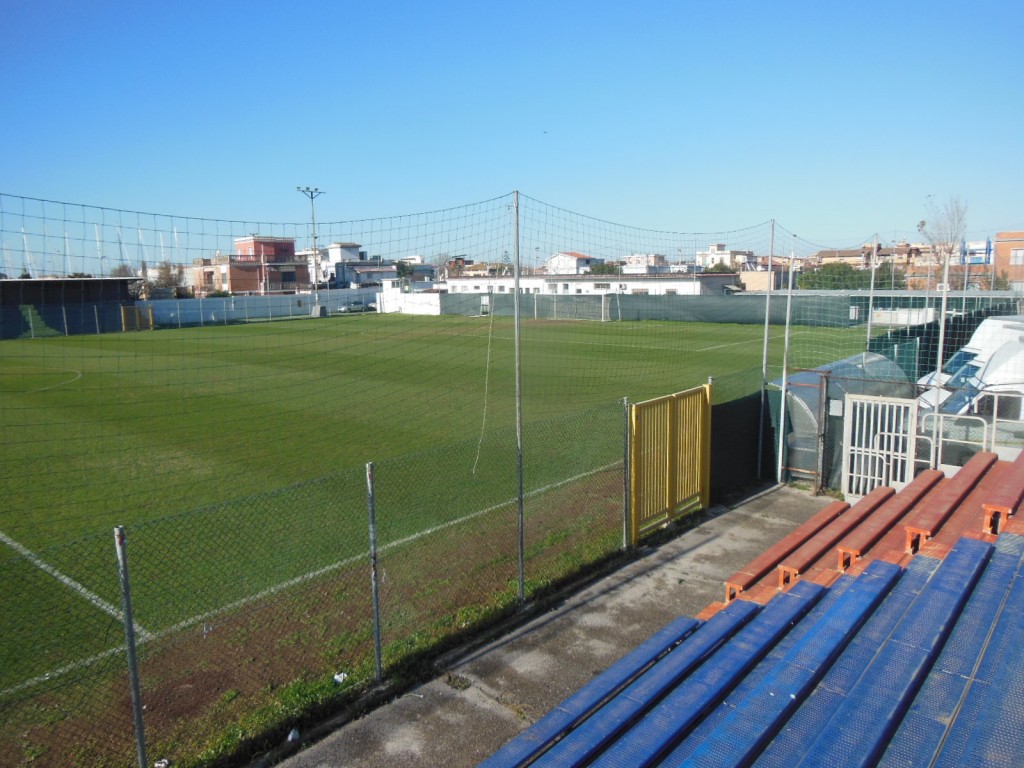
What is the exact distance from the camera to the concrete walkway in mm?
5023

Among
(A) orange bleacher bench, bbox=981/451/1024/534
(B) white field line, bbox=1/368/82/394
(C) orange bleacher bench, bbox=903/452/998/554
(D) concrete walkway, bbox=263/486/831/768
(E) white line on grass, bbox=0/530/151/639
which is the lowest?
(D) concrete walkway, bbox=263/486/831/768

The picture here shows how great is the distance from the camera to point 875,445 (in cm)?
1024

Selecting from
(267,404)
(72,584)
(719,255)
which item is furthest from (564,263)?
(719,255)

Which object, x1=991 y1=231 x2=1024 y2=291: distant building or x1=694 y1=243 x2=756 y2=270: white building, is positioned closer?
x1=694 y1=243 x2=756 y2=270: white building

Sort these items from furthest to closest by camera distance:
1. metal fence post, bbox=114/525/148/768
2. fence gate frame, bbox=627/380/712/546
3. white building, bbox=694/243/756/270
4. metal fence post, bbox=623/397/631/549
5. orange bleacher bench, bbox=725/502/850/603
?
1. white building, bbox=694/243/756/270
2. fence gate frame, bbox=627/380/712/546
3. metal fence post, bbox=623/397/631/549
4. orange bleacher bench, bbox=725/502/850/603
5. metal fence post, bbox=114/525/148/768

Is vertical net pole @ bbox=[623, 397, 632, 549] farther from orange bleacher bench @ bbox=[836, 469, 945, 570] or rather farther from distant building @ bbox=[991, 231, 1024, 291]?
distant building @ bbox=[991, 231, 1024, 291]

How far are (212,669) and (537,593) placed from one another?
3098mm

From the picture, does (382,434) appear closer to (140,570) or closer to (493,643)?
(140,570)

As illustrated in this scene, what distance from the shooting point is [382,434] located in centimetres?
1518

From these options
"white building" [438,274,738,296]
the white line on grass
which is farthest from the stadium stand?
"white building" [438,274,738,296]

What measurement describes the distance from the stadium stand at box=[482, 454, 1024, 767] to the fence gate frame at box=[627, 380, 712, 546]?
2.59 metres

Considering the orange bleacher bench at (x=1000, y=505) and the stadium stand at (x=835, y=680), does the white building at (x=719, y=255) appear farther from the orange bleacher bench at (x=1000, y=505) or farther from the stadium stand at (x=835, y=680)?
the stadium stand at (x=835, y=680)

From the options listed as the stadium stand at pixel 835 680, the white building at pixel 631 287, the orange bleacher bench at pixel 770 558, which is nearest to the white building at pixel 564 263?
the orange bleacher bench at pixel 770 558

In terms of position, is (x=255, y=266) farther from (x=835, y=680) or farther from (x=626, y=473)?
(x=835, y=680)
